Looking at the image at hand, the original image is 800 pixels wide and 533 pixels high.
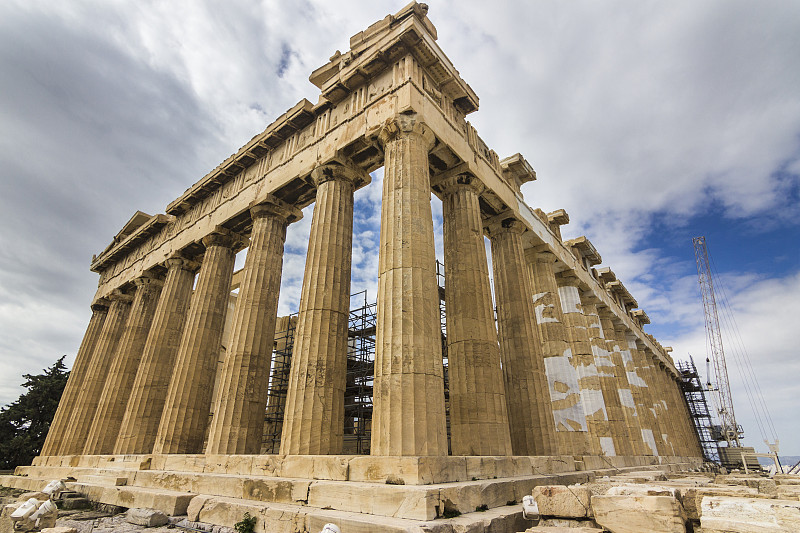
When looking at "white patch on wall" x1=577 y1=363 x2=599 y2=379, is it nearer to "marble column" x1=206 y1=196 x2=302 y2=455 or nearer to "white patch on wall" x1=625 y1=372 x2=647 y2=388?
"white patch on wall" x1=625 y1=372 x2=647 y2=388

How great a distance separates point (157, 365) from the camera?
1742cm

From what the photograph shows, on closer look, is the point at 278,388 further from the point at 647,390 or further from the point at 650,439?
the point at 647,390

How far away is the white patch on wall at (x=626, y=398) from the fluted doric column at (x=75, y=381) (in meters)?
31.7

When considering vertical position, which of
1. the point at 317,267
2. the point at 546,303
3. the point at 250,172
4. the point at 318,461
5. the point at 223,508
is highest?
the point at 250,172

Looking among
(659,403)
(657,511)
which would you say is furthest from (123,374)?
(659,403)

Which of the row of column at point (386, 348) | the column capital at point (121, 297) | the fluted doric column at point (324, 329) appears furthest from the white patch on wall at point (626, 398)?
the column capital at point (121, 297)

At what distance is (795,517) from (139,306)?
24.7 metres

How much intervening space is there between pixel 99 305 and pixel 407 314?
85.0 feet

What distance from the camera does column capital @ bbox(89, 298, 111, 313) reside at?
25147 mm

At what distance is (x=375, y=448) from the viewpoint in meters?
7.70

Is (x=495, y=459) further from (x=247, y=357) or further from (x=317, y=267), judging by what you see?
(x=247, y=357)

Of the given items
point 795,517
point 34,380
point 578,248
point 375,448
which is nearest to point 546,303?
point 578,248

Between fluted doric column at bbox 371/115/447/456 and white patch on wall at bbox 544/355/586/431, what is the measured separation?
367 inches

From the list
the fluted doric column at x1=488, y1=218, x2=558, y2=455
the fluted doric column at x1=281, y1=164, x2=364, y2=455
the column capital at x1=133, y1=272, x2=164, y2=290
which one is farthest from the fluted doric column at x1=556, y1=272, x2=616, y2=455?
the column capital at x1=133, y1=272, x2=164, y2=290
